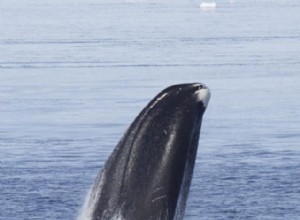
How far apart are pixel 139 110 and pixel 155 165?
133ft

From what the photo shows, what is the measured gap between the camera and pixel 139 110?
46.4m

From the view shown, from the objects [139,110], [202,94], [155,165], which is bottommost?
[139,110]

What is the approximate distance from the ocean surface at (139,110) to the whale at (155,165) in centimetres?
36

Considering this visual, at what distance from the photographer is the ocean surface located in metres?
32.7

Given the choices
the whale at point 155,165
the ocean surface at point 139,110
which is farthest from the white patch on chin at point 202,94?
the ocean surface at point 139,110

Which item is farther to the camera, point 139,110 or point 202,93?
point 139,110

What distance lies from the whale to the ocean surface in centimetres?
36

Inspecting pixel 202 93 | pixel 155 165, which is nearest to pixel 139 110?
pixel 202 93

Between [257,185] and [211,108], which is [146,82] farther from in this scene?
[257,185]

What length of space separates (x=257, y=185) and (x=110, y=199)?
93.9 feet

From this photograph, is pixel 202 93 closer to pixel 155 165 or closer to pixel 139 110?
pixel 155 165

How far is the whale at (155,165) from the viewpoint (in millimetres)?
5594

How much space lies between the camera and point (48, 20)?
5089 inches

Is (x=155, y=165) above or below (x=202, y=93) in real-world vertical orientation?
below
